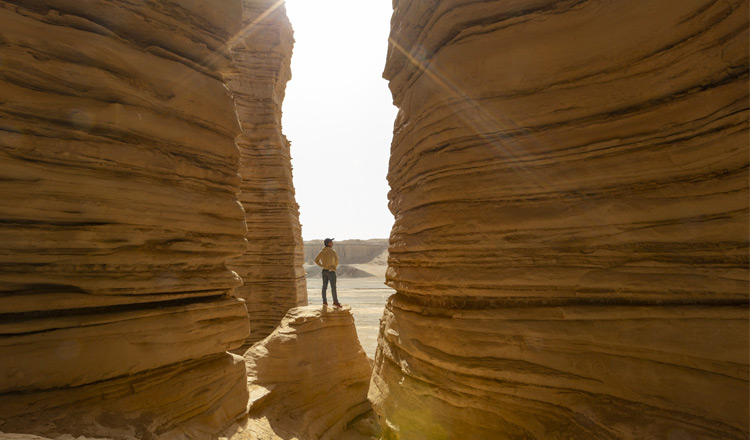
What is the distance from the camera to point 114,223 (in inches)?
115

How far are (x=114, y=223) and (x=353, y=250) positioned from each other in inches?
1832

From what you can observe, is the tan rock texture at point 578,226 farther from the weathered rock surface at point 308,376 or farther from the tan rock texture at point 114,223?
the weathered rock surface at point 308,376

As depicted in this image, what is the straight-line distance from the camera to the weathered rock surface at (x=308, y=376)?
6418 mm

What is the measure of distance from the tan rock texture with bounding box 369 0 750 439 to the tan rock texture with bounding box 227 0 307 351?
7.84 meters

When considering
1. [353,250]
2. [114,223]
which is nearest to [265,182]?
[114,223]

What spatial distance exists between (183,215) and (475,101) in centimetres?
288

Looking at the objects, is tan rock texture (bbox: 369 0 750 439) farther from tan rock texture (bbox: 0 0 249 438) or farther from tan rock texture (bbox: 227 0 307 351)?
tan rock texture (bbox: 227 0 307 351)

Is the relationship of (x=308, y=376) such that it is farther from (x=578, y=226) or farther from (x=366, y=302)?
(x=366, y=302)

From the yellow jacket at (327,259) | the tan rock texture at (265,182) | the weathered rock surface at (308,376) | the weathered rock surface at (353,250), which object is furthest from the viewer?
the weathered rock surface at (353,250)

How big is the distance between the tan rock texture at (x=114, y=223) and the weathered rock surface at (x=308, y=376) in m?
2.95

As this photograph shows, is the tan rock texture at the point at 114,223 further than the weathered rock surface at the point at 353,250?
No

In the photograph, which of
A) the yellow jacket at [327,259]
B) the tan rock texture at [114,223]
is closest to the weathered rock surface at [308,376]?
the yellow jacket at [327,259]

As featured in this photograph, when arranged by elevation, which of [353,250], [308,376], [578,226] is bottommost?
[308,376]

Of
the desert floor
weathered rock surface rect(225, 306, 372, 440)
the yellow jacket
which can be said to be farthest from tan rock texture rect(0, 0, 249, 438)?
the desert floor
